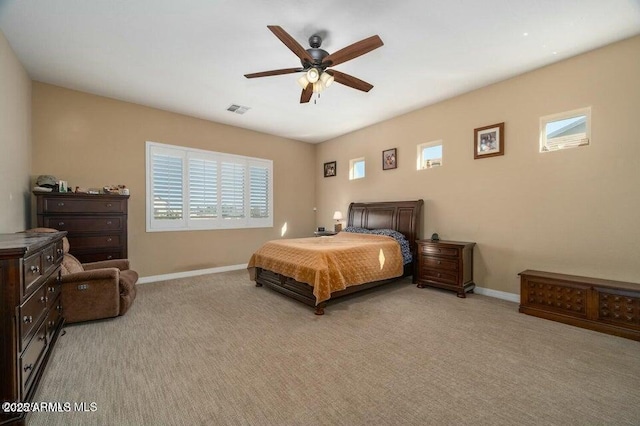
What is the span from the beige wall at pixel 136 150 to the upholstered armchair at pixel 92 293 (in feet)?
5.21

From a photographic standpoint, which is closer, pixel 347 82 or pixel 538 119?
pixel 347 82

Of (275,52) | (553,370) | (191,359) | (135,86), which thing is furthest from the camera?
(135,86)

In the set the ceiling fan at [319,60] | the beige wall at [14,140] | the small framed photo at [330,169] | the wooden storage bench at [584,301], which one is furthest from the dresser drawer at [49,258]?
the small framed photo at [330,169]

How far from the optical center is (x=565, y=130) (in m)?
3.42

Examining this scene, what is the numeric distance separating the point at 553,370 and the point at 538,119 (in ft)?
10.4

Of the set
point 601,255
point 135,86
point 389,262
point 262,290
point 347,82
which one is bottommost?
point 262,290

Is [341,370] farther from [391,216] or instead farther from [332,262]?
[391,216]

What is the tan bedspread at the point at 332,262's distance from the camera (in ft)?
10.9

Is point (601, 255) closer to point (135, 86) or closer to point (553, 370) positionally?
point (553, 370)

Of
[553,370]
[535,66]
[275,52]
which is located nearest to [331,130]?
[275,52]

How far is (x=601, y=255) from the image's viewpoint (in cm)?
309

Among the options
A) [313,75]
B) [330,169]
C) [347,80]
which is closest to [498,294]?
[347,80]

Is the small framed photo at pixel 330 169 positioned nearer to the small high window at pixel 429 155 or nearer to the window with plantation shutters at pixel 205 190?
the window with plantation shutters at pixel 205 190

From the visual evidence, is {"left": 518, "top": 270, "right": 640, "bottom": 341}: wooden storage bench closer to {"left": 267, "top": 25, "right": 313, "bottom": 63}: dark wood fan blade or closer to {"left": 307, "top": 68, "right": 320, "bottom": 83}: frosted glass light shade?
{"left": 307, "top": 68, "right": 320, "bottom": 83}: frosted glass light shade
